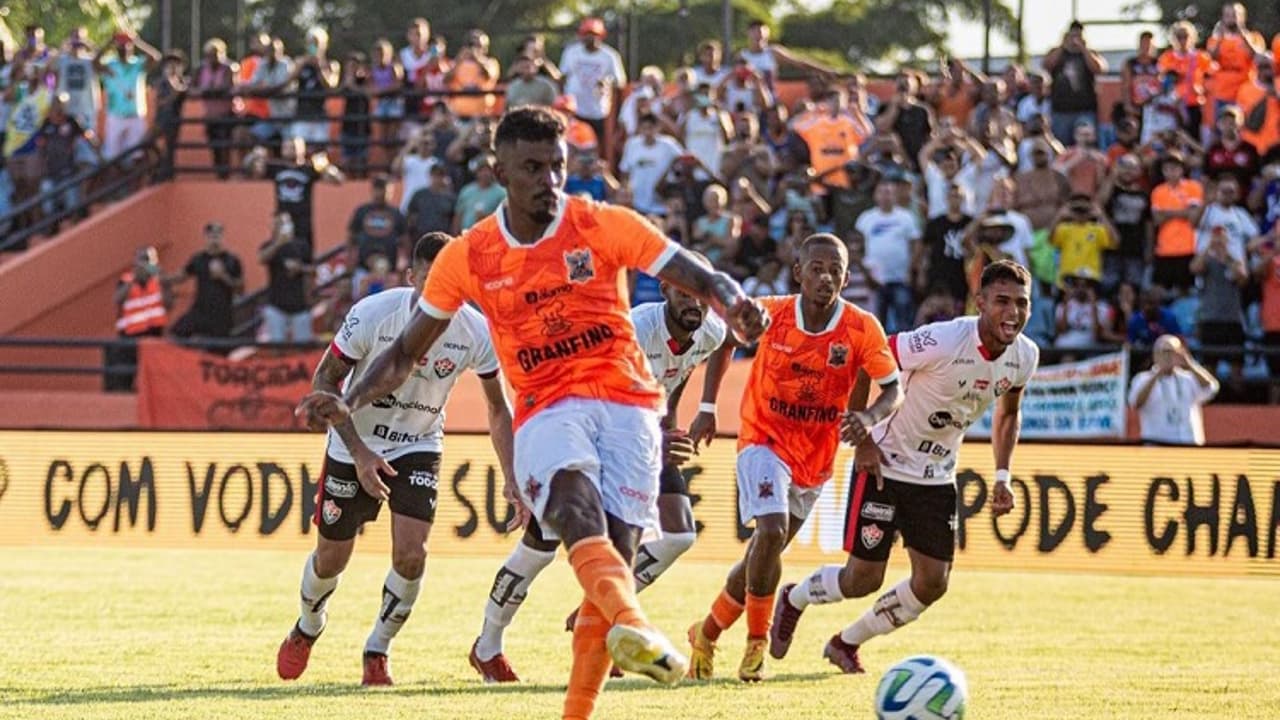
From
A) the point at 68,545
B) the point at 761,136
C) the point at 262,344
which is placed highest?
the point at 761,136

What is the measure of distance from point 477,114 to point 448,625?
14288mm

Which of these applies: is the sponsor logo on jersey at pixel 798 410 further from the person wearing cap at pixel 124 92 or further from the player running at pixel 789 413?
the person wearing cap at pixel 124 92

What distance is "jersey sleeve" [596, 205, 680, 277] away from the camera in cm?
831

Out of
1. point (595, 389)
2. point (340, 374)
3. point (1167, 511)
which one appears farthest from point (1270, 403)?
point (595, 389)

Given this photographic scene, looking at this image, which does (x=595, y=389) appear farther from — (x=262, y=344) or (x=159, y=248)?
(x=159, y=248)

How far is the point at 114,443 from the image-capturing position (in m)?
20.5

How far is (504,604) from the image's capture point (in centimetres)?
1159

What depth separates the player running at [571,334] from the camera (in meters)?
8.22

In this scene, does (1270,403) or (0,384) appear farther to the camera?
(0,384)

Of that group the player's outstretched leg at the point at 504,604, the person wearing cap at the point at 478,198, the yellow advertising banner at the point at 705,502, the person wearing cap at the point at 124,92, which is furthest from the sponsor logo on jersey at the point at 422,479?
the person wearing cap at the point at 124,92

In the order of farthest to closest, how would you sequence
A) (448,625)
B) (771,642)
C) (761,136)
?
(761,136) < (448,625) < (771,642)

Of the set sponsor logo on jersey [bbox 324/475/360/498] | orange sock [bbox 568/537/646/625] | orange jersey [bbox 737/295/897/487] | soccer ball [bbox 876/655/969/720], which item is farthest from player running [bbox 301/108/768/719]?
orange jersey [bbox 737/295/897/487]

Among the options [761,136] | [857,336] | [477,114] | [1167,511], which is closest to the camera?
[857,336]

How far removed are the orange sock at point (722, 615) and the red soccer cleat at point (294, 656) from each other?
2.10 metres
